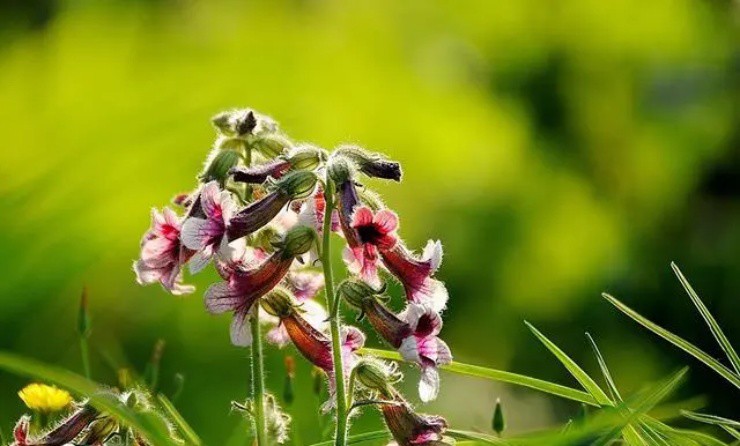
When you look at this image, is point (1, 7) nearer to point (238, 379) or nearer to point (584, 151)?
point (584, 151)

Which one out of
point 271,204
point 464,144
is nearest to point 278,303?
point 271,204

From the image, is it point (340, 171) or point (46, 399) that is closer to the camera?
point (340, 171)

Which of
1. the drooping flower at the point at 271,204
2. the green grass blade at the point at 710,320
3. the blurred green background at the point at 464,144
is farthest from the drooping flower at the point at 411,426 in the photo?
the blurred green background at the point at 464,144

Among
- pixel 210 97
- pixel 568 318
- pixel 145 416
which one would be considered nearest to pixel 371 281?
pixel 145 416

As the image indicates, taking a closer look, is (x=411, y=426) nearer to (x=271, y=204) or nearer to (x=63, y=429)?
(x=271, y=204)

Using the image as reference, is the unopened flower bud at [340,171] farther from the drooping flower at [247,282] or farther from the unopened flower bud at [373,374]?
the unopened flower bud at [373,374]

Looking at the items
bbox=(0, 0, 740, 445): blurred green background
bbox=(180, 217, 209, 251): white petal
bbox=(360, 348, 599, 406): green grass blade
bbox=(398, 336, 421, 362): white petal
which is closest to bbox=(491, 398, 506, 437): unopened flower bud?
bbox=(360, 348, 599, 406): green grass blade

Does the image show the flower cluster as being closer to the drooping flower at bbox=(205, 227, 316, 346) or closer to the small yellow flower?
the drooping flower at bbox=(205, 227, 316, 346)
